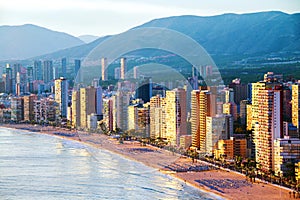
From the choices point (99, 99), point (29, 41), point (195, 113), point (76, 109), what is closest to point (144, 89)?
point (99, 99)

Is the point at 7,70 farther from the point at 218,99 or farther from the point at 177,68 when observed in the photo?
the point at 218,99

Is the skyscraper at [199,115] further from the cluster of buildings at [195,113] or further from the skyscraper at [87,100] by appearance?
the skyscraper at [87,100]

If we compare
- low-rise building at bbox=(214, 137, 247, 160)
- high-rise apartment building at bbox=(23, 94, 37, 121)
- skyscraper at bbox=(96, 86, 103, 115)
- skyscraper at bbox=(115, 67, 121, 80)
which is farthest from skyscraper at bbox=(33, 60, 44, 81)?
low-rise building at bbox=(214, 137, 247, 160)

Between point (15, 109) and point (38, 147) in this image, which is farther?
point (15, 109)

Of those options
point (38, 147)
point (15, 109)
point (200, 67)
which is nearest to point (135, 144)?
point (38, 147)

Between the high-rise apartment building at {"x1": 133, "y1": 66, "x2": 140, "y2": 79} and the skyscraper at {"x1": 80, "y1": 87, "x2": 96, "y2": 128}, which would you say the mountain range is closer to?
the high-rise apartment building at {"x1": 133, "y1": 66, "x2": 140, "y2": 79}
